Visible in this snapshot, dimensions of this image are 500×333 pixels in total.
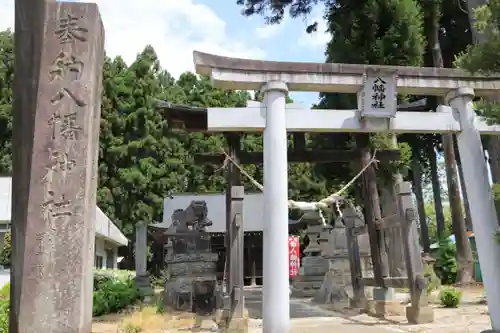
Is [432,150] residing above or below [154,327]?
above

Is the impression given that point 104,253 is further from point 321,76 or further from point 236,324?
point 321,76

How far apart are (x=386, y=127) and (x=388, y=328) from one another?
3.93m

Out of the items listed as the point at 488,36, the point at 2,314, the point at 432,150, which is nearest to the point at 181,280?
the point at 2,314

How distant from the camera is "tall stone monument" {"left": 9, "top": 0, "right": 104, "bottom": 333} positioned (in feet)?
17.5

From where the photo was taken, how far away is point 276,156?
770 cm

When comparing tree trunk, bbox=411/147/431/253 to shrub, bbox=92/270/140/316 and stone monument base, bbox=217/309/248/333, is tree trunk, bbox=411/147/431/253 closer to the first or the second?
shrub, bbox=92/270/140/316

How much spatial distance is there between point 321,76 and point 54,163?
469cm

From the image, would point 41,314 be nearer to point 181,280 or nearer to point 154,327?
point 154,327

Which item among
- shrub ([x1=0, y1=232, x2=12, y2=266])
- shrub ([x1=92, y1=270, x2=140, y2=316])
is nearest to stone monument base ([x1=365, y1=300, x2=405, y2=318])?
shrub ([x1=92, y1=270, x2=140, y2=316])

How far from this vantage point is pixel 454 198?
1847 centimetres

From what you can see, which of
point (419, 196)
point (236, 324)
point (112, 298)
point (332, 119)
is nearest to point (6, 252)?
point (112, 298)

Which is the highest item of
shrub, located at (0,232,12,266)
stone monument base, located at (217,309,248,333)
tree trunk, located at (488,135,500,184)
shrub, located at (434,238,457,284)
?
tree trunk, located at (488,135,500,184)

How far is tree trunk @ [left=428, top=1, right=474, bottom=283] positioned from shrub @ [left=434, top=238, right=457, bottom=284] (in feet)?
3.53

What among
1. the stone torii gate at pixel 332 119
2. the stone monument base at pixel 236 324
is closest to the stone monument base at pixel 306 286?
the stone monument base at pixel 236 324
